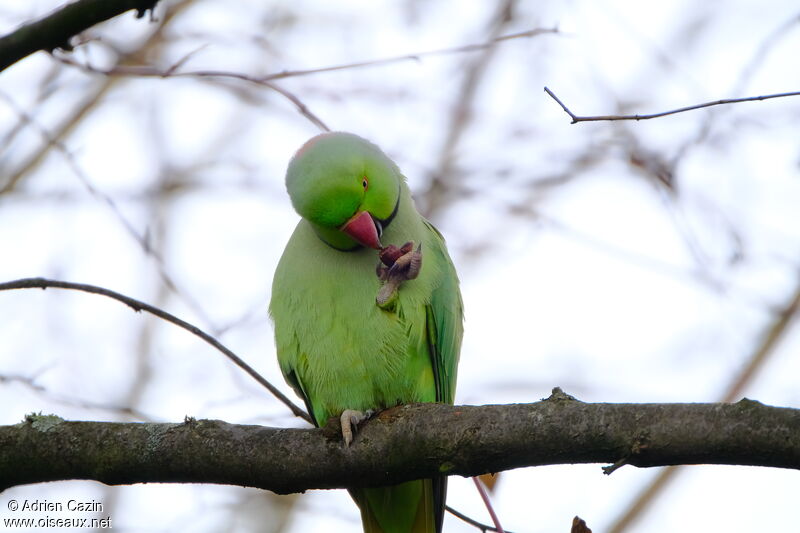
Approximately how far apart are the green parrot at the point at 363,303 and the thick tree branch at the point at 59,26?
3.50 feet

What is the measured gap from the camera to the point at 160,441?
282cm

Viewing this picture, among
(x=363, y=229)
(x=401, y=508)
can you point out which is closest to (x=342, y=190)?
(x=363, y=229)

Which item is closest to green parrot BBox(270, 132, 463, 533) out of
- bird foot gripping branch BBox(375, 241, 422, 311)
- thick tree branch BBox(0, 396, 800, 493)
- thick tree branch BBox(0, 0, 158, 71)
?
bird foot gripping branch BBox(375, 241, 422, 311)

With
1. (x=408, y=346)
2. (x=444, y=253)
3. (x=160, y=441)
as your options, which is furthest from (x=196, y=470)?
(x=444, y=253)

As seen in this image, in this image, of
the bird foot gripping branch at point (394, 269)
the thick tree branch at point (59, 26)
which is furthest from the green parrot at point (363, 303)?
the thick tree branch at point (59, 26)

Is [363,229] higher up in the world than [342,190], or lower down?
lower down

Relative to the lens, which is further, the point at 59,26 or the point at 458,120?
the point at 458,120

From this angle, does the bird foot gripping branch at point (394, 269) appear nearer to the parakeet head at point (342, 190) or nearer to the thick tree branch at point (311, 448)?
the parakeet head at point (342, 190)

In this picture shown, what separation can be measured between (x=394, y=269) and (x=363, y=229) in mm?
234

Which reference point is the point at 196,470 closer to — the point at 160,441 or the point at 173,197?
the point at 160,441

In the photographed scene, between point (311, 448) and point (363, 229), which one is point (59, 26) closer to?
point (363, 229)

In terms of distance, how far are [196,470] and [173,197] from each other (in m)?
4.89

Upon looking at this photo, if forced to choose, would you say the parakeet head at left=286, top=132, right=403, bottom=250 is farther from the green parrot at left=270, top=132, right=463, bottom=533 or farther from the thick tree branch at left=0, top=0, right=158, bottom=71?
the thick tree branch at left=0, top=0, right=158, bottom=71

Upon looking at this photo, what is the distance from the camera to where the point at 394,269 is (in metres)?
3.58
